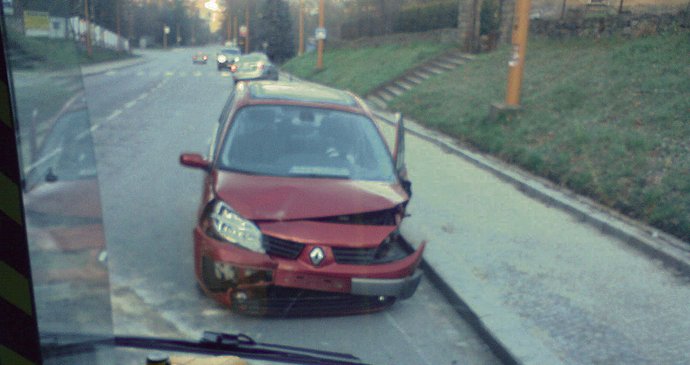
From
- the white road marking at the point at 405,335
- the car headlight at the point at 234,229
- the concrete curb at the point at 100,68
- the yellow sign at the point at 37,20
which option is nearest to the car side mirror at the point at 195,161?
the car headlight at the point at 234,229

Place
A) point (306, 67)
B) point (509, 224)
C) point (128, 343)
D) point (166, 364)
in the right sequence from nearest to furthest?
point (166, 364) → point (128, 343) → point (509, 224) → point (306, 67)

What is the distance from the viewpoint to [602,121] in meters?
10.4

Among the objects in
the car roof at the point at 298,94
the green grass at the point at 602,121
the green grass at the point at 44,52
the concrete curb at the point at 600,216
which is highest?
the green grass at the point at 44,52

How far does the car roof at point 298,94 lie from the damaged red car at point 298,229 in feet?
1.68

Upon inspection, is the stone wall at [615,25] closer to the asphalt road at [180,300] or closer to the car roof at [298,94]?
the car roof at [298,94]

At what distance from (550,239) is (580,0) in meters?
12.9

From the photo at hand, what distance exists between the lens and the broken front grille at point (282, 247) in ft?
14.4

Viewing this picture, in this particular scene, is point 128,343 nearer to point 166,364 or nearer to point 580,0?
point 166,364

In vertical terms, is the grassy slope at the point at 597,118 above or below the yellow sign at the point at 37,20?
below

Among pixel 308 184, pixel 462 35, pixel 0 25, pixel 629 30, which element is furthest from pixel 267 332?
pixel 462 35

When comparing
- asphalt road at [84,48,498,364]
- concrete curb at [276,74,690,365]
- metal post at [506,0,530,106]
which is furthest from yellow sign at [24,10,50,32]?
metal post at [506,0,530,106]

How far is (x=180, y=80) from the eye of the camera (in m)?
33.2

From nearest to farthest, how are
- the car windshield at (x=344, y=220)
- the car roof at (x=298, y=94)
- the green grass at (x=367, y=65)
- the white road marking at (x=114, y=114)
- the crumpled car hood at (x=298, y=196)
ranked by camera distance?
the car windshield at (x=344, y=220) → the crumpled car hood at (x=298, y=196) → the car roof at (x=298, y=94) → the white road marking at (x=114, y=114) → the green grass at (x=367, y=65)

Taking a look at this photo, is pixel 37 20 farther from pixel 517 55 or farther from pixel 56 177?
pixel 517 55
